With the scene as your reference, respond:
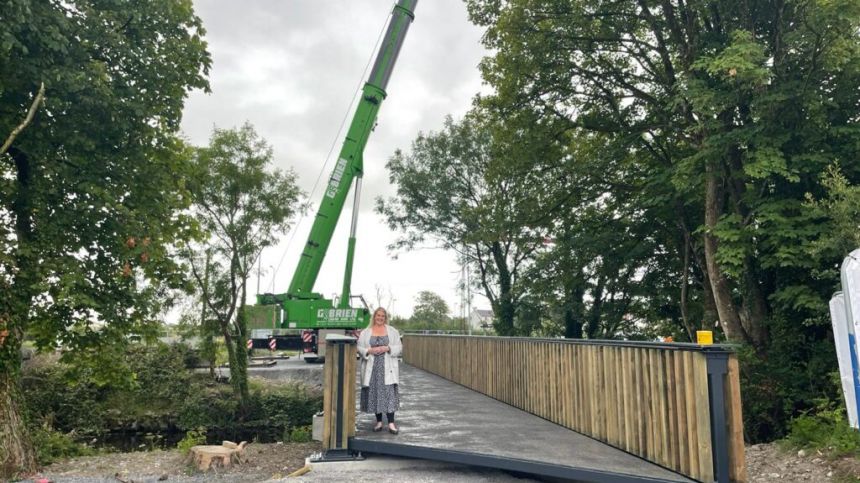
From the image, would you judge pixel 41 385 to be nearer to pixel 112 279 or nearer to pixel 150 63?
pixel 112 279

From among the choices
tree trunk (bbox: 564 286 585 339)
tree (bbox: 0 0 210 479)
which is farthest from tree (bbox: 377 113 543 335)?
tree (bbox: 0 0 210 479)

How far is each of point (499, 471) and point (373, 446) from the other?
4.11 feet

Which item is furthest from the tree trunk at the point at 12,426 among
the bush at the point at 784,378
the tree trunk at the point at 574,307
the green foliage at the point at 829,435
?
the tree trunk at the point at 574,307

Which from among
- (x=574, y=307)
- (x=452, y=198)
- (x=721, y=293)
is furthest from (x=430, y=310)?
(x=721, y=293)

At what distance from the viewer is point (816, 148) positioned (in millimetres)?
8492

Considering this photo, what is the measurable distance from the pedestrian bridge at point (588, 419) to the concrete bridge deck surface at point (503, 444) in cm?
1

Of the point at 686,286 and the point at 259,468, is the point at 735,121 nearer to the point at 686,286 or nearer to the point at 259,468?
the point at 686,286

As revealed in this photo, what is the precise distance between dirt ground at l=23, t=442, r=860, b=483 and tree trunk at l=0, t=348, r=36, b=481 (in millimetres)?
327

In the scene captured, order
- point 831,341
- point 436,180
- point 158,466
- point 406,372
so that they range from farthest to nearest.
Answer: point 436,180 < point 406,372 < point 831,341 < point 158,466

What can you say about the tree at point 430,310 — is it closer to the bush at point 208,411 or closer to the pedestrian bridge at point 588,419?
the bush at point 208,411

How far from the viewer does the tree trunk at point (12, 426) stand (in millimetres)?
6855

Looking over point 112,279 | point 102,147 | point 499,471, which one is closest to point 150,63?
point 102,147

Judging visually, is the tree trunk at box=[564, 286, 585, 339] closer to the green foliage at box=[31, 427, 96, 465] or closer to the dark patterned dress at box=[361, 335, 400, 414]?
the dark patterned dress at box=[361, 335, 400, 414]

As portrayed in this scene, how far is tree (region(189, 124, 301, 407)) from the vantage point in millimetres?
16250
